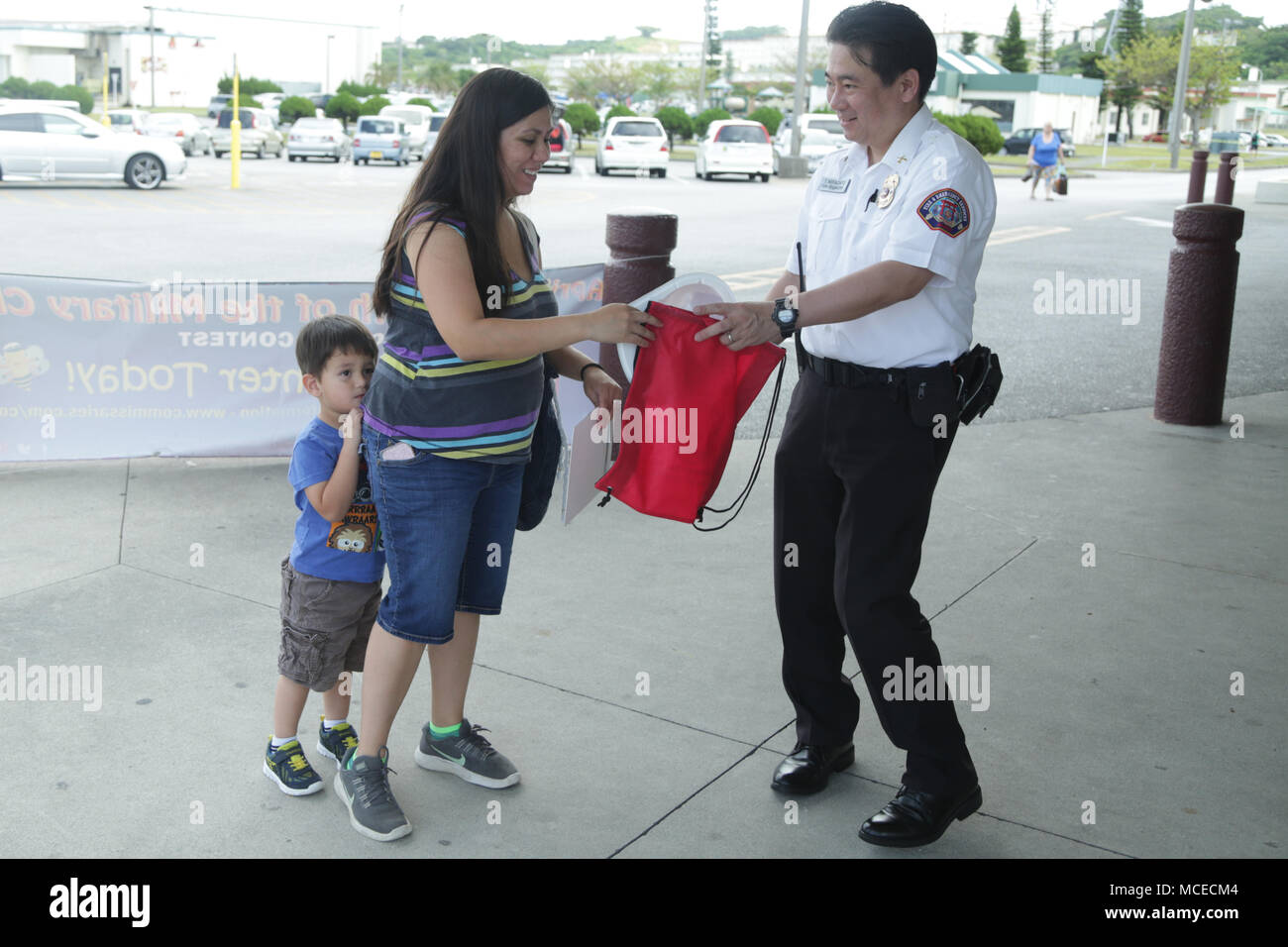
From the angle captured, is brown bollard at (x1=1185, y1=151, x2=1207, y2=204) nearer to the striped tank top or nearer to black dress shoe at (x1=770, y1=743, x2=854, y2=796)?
black dress shoe at (x1=770, y1=743, x2=854, y2=796)

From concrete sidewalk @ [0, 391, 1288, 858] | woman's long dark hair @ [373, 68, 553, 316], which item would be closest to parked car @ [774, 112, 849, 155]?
concrete sidewalk @ [0, 391, 1288, 858]

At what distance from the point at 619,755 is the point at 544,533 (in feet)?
6.34

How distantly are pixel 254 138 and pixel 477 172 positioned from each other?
125ft

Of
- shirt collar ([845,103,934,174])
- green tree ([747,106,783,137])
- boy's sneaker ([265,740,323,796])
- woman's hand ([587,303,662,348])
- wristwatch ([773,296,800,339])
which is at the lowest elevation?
boy's sneaker ([265,740,323,796])

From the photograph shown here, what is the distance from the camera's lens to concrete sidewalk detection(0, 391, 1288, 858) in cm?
311

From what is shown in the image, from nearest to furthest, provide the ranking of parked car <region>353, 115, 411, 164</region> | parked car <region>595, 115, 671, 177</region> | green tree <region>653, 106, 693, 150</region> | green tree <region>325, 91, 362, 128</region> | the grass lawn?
parked car <region>595, 115, 671, 177</region>, parked car <region>353, 115, 411, 164</region>, the grass lawn, green tree <region>653, 106, 693, 150</region>, green tree <region>325, 91, 362, 128</region>

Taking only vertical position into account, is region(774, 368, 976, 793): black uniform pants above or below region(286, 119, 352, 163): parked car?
below

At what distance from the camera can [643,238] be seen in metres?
5.96

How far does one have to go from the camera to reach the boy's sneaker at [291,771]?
3.19 meters

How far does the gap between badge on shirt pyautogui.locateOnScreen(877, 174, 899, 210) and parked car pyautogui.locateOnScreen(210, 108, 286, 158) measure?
37894mm

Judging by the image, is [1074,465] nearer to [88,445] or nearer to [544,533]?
[544,533]

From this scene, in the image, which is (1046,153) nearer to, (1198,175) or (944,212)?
(1198,175)

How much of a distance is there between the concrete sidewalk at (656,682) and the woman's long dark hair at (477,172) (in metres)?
1.37

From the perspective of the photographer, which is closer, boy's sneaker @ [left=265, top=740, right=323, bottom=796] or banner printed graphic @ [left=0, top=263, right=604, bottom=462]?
boy's sneaker @ [left=265, top=740, right=323, bottom=796]
